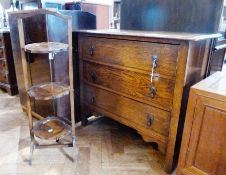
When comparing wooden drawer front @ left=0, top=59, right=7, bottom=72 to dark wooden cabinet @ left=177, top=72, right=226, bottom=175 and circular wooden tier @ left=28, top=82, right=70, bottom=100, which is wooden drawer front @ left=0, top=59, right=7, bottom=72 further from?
dark wooden cabinet @ left=177, top=72, right=226, bottom=175

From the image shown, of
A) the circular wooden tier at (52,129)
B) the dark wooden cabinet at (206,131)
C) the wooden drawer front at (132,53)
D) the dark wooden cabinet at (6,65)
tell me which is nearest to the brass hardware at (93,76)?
the wooden drawer front at (132,53)

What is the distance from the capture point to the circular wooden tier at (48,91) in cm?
129

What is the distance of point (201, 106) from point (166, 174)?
546 mm

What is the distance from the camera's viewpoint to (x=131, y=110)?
1.36 m

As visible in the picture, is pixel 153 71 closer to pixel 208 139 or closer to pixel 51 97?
pixel 208 139

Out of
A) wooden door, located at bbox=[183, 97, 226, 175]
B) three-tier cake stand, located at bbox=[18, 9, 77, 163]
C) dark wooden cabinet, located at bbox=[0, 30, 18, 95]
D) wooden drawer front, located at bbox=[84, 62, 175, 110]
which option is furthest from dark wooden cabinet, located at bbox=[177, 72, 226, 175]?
dark wooden cabinet, located at bbox=[0, 30, 18, 95]

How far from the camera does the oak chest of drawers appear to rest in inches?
42.2

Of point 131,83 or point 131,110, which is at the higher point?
point 131,83

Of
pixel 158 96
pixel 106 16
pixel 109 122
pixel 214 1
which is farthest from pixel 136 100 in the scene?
pixel 106 16

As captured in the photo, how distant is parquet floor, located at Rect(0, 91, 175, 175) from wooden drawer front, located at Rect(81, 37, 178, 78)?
632 mm

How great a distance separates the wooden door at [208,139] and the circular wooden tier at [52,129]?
2.67 feet

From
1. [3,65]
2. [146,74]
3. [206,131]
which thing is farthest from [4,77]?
[206,131]

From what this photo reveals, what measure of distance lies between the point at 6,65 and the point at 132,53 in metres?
1.77

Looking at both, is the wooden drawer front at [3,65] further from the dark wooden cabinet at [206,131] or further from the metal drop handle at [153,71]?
the dark wooden cabinet at [206,131]
